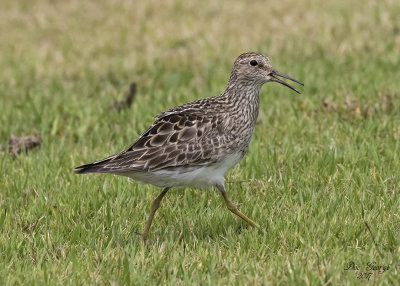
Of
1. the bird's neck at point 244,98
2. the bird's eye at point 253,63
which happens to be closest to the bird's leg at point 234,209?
the bird's neck at point 244,98

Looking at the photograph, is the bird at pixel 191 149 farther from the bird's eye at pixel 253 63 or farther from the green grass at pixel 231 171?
the green grass at pixel 231 171

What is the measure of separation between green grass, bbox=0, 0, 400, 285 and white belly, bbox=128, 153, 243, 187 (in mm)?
436

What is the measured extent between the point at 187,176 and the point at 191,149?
0.72 ft

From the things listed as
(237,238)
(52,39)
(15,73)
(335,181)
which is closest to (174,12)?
(52,39)

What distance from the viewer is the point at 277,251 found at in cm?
540

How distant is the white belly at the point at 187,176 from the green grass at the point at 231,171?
1.43 feet

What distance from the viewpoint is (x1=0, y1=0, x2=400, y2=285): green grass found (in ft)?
17.2

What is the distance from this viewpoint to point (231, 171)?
729cm

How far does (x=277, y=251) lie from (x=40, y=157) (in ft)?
11.4

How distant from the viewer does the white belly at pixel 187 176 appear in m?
5.71

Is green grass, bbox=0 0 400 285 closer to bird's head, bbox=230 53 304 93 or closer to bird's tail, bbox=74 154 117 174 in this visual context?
bird's tail, bbox=74 154 117 174
